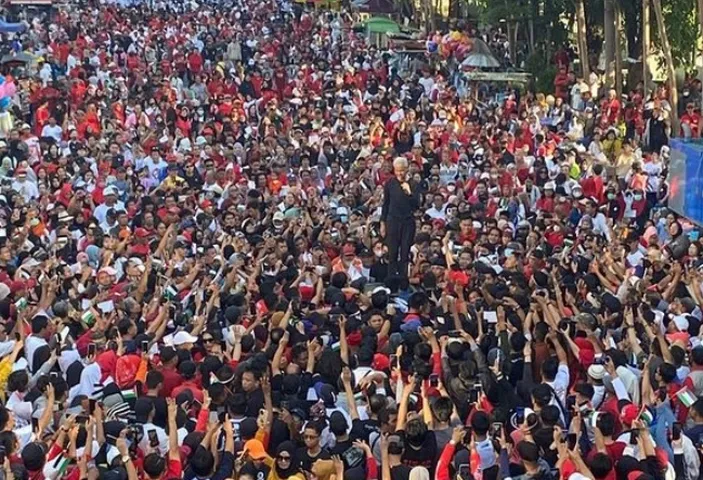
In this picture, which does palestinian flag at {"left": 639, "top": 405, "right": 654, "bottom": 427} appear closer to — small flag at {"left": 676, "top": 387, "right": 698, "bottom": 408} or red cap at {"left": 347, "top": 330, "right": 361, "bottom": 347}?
small flag at {"left": 676, "top": 387, "right": 698, "bottom": 408}

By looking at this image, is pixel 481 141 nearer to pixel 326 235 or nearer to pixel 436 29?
pixel 326 235

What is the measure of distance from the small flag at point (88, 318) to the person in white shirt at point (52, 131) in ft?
29.6

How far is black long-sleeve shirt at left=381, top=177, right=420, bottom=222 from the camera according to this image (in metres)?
11.9

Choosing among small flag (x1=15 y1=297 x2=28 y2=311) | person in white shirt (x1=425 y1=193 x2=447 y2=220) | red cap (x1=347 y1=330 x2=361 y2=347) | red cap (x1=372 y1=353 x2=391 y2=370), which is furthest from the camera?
person in white shirt (x1=425 y1=193 x2=447 y2=220)

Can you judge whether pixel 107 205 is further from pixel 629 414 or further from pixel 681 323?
pixel 629 414

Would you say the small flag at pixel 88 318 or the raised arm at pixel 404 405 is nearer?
the raised arm at pixel 404 405

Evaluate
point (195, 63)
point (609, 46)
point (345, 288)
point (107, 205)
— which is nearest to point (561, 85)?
point (609, 46)

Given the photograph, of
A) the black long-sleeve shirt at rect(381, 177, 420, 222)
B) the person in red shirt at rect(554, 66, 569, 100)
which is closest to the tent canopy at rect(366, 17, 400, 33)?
the person in red shirt at rect(554, 66, 569, 100)

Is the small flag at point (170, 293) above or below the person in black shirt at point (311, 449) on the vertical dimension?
below

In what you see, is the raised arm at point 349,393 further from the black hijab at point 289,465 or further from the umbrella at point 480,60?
the umbrella at point 480,60

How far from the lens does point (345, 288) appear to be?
37.6 ft

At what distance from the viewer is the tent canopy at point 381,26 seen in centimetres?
3112

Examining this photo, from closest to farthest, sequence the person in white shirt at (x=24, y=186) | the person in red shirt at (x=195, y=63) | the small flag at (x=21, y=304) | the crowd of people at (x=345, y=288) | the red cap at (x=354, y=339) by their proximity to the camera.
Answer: the crowd of people at (x=345, y=288)
the red cap at (x=354, y=339)
the small flag at (x=21, y=304)
the person in white shirt at (x=24, y=186)
the person in red shirt at (x=195, y=63)

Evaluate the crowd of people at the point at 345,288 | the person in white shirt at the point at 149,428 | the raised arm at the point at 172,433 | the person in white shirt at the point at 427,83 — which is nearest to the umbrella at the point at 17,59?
the crowd of people at the point at 345,288
